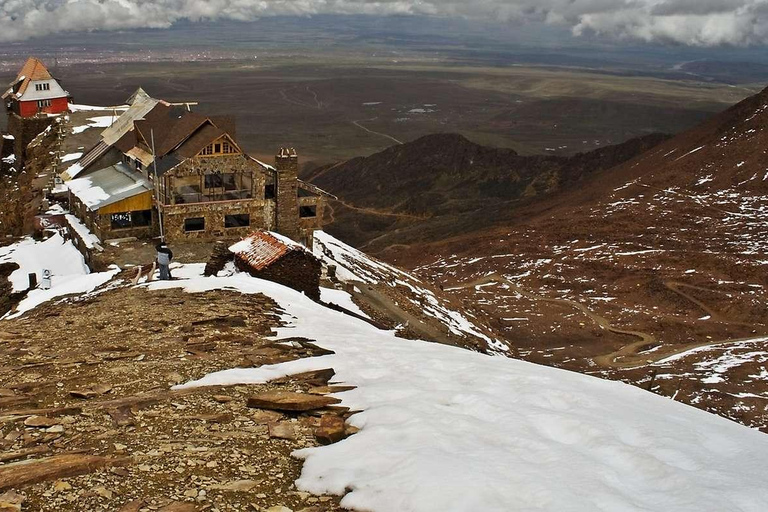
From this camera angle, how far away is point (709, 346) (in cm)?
3322

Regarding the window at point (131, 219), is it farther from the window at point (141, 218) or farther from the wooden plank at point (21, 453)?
the wooden plank at point (21, 453)

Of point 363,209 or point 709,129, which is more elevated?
point 709,129

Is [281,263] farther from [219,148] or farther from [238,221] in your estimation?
[219,148]

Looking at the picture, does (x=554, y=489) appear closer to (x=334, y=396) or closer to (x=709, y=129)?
(x=334, y=396)

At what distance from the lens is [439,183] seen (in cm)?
9538

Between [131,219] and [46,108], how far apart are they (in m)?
30.4

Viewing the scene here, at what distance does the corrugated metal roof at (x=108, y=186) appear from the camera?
3041 centimetres

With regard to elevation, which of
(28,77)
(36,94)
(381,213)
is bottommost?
(381,213)

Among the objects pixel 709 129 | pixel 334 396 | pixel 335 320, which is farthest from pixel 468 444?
pixel 709 129

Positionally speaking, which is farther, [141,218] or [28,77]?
[28,77]

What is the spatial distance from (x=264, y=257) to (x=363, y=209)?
65.1 m

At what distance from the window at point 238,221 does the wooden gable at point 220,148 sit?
9.34 feet

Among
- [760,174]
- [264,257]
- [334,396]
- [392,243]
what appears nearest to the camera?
[334,396]

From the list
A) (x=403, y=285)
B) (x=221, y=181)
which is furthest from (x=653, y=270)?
(x=221, y=181)
